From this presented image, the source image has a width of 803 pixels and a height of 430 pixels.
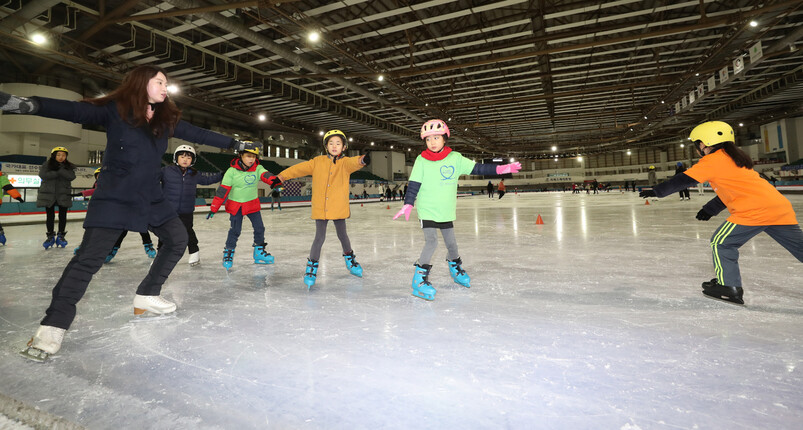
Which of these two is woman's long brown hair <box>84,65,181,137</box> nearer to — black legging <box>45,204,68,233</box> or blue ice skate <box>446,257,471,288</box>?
blue ice skate <box>446,257,471,288</box>

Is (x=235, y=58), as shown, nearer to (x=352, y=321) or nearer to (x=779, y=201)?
(x=352, y=321)

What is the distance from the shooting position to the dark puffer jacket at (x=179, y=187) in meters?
3.86

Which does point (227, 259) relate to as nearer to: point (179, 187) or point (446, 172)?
point (179, 187)

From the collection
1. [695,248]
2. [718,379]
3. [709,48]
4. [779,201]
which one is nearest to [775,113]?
[709,48]

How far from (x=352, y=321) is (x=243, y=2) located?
853 centimetres

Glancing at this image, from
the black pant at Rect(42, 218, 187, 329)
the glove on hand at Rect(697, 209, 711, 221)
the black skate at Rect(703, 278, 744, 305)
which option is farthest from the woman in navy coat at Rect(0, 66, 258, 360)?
the glove on hand at Rect(697, 209, 711, 221)

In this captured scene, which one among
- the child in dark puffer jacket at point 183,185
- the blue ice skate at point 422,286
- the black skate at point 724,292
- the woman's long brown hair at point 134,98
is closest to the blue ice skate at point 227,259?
the child in dark puffer jacket at point 183,185

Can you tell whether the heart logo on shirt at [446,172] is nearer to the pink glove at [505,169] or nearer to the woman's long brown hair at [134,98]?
the pink glove at [505,169]

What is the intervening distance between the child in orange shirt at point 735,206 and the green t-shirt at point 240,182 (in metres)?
3.70

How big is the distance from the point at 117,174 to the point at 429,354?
1.76m

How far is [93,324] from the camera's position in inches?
78.2

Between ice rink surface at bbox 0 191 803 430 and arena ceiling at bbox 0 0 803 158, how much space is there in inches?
304

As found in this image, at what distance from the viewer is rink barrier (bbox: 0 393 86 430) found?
3.50 feet

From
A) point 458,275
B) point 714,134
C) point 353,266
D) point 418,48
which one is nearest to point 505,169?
point 458,275
